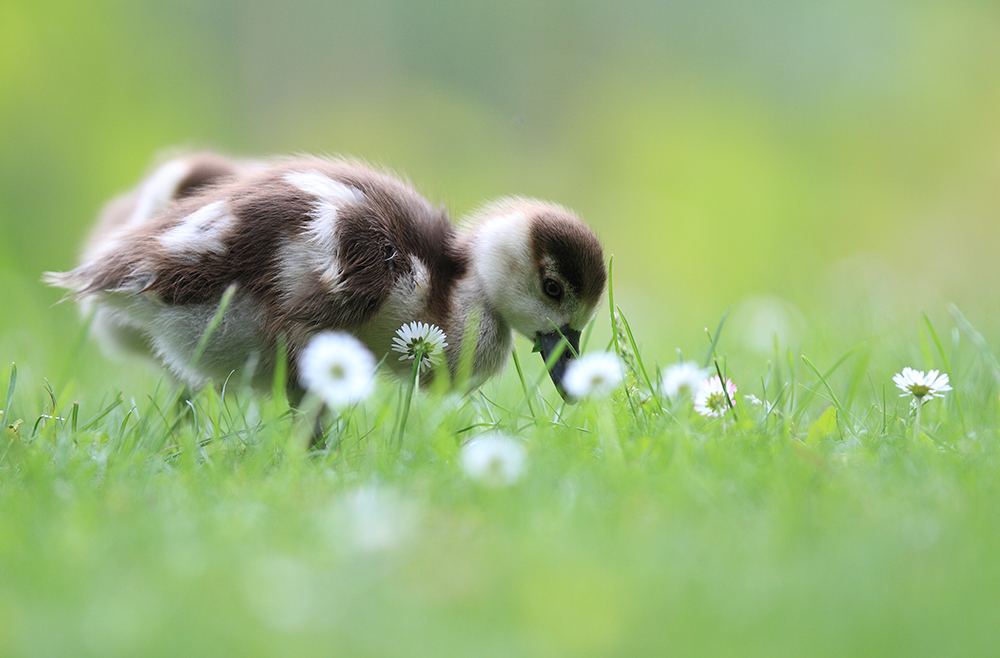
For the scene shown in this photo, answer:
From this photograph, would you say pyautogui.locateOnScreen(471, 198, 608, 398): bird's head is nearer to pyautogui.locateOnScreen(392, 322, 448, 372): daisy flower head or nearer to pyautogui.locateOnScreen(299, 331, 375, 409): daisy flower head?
pyautogui.locateOnScreen(392, 322, 448, 372): daisy flower head

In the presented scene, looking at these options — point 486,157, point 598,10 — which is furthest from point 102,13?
point 598,10

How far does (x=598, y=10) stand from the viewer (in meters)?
15.1

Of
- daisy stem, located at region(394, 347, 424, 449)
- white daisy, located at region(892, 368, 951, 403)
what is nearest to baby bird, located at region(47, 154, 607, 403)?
daisy stem, located at region(394, 347, 424, 449)

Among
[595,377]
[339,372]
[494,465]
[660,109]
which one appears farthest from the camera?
[660,109]

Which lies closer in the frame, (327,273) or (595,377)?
(595,377)

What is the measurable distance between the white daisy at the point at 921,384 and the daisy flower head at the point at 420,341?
1.43 m

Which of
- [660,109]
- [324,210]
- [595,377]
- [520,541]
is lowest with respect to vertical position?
[520,541]

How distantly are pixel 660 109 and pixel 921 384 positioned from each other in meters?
12.3

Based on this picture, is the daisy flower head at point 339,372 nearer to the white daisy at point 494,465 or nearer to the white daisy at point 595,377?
the white daisy at point 494,465

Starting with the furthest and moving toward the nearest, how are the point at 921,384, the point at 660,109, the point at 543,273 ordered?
the point at 660,109 → the point at 543,273 → the point at 921,384

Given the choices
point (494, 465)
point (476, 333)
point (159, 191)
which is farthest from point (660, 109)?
point (494, 465)

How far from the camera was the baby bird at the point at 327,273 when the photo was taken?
2844 millimetres

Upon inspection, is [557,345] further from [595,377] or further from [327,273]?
[327,273]

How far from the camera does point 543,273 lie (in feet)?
10.4
